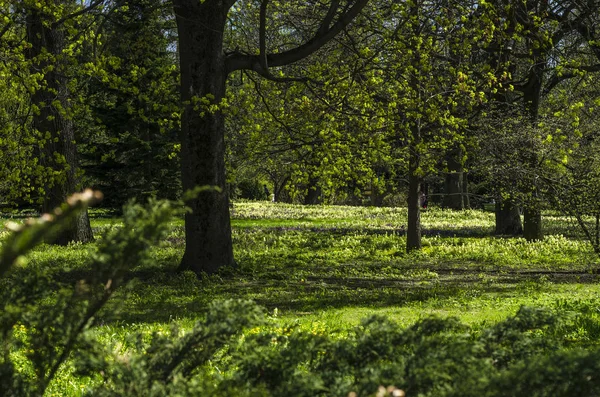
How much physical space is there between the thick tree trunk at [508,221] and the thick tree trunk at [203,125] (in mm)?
11936

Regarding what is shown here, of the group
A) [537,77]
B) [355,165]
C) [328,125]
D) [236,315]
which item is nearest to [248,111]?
[328,125]

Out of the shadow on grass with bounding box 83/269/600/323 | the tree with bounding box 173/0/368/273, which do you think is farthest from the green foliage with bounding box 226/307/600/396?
the tree with bounding box 173/0/368/273

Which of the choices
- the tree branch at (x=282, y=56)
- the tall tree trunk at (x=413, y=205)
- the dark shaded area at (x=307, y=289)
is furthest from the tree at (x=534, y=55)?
the tree branch at (x=282, y=56)

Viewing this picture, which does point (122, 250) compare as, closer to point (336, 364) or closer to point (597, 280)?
point (336, 364)

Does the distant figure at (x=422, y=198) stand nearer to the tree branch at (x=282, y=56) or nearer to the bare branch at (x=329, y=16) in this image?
the tree branch at (x=282, y=56)

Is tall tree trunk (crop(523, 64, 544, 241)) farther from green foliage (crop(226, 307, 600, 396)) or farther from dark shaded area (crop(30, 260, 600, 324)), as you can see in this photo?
green foliage (crop(226, 307, 600, 396))

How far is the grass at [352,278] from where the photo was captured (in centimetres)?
839

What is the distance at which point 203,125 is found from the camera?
11.8 metres

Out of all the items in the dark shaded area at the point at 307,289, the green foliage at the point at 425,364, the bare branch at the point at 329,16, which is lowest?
the dark shaded area at the point at 307,289

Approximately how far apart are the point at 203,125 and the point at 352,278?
12.5ft

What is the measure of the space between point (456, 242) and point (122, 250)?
17.4 meters

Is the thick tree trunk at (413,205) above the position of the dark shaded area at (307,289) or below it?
above

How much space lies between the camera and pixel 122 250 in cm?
224

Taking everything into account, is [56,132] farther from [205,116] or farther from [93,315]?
[93,315]
